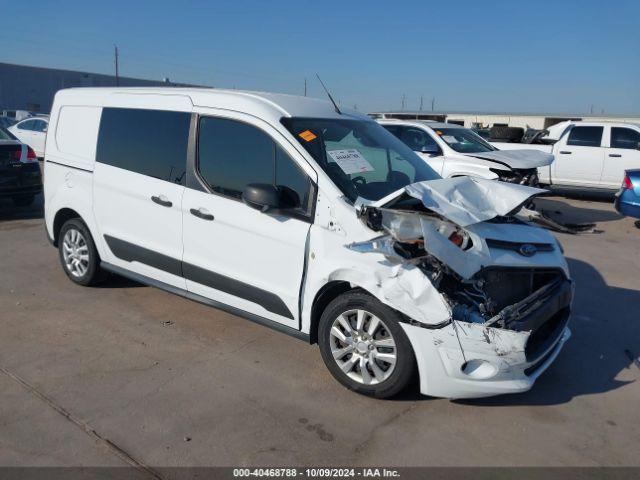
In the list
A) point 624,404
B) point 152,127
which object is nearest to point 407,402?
point 624,404

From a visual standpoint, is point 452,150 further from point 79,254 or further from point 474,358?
point 474,358

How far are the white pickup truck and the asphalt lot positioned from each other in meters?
8.29

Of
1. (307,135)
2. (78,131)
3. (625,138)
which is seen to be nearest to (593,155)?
(625,138)

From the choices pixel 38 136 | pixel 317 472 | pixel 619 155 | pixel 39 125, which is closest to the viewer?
pixel 317 472

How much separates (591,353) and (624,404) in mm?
779

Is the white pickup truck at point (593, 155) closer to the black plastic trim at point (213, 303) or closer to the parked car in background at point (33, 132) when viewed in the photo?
the black plastic trim at point (213, 303)

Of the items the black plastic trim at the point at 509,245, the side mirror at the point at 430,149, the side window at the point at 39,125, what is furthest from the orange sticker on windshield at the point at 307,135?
the side window at the point at 39,125

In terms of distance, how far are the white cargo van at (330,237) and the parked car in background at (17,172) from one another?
4913mm

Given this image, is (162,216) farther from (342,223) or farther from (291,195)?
(342,223)

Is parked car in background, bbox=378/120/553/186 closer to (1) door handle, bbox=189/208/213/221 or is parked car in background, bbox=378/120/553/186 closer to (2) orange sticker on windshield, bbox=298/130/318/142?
(2) orange sticker on windshield, bbox=298/130/318/142

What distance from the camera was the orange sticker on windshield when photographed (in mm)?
3854

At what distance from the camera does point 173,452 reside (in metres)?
2.94

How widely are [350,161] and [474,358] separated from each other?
5.50ft

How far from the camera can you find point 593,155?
12.4 m
